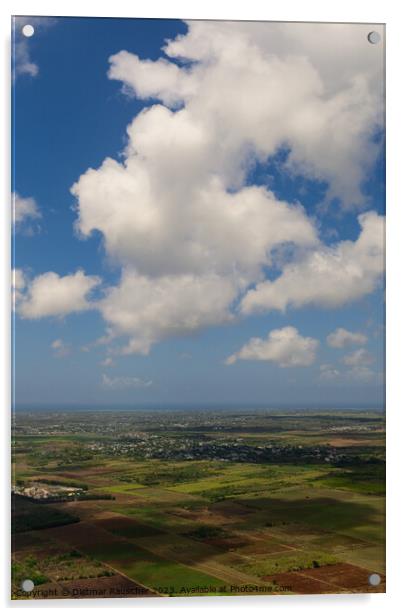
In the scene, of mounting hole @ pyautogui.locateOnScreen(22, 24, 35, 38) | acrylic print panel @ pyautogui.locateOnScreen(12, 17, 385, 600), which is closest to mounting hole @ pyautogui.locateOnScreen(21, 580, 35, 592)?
acrylic print panel @ pyautogui.locateOnScreen(12, 17, 385, 600)

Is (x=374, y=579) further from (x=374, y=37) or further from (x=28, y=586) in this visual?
(x=374, y=37)

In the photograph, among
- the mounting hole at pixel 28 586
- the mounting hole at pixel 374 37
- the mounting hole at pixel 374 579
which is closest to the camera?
the mounting hole at pixel 28 586

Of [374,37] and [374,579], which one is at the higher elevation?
[374,37]

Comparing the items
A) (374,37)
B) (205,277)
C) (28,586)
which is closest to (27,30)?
(205,277)

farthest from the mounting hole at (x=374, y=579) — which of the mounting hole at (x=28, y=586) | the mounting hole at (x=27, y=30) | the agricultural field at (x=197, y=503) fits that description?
the mounting hole at (x=27, y=30)

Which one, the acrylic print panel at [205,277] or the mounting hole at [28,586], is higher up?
the acrylic print panel at [205,277]

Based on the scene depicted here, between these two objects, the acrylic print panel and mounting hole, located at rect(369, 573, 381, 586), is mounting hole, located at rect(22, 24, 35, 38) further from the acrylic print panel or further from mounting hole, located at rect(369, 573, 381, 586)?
mounting hole, located at rect(369, 573, 381, 586)

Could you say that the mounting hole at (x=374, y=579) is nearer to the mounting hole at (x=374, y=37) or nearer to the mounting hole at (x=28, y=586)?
the mounting hole at (x=28, y=586)

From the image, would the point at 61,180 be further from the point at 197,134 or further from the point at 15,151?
the point at 197,134
